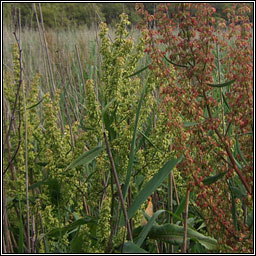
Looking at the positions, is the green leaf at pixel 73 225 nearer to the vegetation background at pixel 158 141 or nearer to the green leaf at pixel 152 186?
the vegetation background at pixel 158 141

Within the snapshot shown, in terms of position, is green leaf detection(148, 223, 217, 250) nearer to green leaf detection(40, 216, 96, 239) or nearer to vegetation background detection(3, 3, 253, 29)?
green leaf detection(40, 216, 96, 239)

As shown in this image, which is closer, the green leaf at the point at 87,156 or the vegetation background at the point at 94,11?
the green leaf at the point at 87,156

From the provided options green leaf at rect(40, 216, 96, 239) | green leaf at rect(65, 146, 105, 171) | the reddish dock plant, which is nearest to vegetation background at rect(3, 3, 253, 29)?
the reddish dock plant

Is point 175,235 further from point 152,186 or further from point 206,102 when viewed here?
point 206,102

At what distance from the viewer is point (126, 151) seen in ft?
4.13

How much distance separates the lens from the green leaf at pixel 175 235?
1.27 meters

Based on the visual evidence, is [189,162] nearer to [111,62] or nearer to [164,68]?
[164,68]

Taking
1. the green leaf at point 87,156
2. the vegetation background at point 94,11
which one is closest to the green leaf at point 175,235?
the green leaf at point 87,156

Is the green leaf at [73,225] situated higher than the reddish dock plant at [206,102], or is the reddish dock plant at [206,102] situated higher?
the reddish dock plant at [206,102]

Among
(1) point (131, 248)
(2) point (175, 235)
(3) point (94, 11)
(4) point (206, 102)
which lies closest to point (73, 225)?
(1) point (131, 248)

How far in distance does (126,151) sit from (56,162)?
0.26m

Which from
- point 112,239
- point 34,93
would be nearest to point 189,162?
point 112,239

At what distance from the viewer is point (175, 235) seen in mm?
1283

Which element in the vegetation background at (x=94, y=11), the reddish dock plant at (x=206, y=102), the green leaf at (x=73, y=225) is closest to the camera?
the reddish dock plant at (x=206, y=102)
